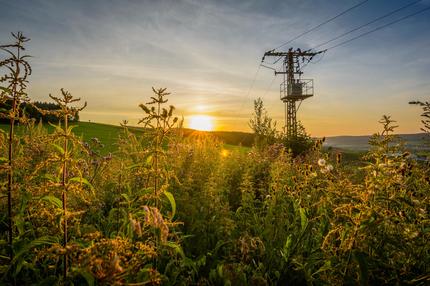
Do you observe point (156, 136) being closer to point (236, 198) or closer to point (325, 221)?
point (325, 221)

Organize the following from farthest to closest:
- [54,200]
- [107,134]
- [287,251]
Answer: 1. [107,134]
2. [287,251]
3. [54,200]

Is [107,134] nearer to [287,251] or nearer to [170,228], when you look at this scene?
[170,228]

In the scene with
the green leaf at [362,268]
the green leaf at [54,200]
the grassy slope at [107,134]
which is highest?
the grassy slope at [107,134]

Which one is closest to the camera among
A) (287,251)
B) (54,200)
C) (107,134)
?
(54,200)

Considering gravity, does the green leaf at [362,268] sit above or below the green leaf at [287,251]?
above

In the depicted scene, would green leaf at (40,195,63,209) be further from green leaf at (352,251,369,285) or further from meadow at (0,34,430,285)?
green leaf at (352,251,369,285)

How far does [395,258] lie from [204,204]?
83.4 inches

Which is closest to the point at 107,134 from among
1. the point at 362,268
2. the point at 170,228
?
the point at 170,228

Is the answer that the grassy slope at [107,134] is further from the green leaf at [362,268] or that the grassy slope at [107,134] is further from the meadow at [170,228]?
the green leaf at [362,268]

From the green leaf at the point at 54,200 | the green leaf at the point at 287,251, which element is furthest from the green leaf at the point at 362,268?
the green leaf at the point at 54,200

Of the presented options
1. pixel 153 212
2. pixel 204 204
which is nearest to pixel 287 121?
pixel 204 204

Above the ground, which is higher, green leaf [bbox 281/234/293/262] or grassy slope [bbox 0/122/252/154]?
grassy slope [bbox 0/122/252/154]

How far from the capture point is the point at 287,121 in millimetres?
31375

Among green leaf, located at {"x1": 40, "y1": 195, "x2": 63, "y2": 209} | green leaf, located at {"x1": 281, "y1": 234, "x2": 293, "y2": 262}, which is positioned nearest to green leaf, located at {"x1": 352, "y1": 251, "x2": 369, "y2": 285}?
green leaf, located at {"x1": 281, "y1": 234, "x2": 293, "y2": 262}
